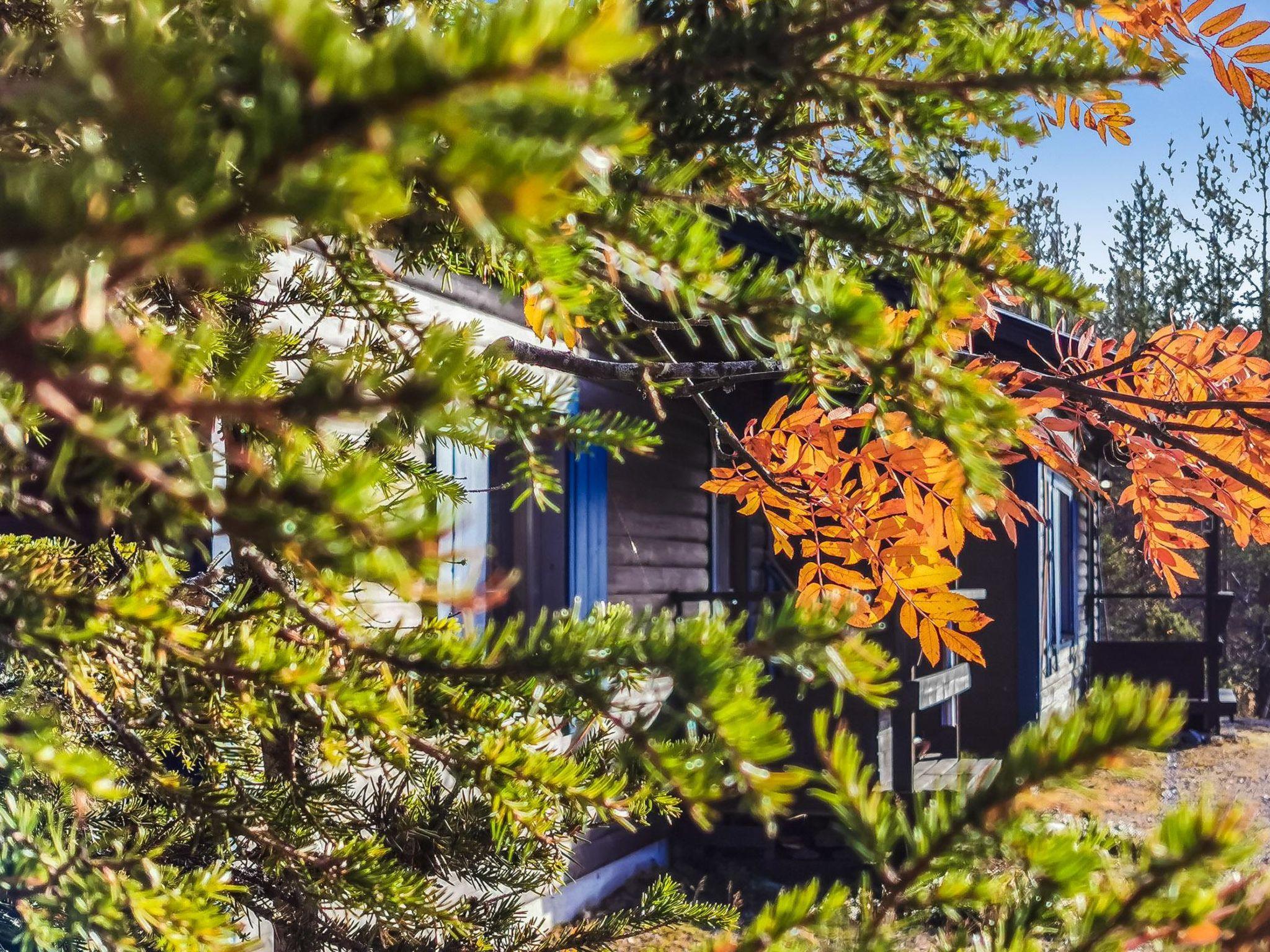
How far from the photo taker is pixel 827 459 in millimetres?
1979

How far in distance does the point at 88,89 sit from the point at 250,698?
575mm

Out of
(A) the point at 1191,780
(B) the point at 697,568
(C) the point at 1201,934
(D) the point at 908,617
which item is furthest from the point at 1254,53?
(A) the point at 1191,780

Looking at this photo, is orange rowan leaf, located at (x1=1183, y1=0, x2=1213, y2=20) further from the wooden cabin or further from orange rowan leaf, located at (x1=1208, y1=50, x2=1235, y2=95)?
the wooden cabin

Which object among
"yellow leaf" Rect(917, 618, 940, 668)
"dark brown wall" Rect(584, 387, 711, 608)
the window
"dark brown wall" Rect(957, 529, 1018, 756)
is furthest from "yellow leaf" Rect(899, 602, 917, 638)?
the window

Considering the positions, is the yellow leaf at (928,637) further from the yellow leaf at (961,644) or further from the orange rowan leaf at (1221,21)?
the orange rowan leaf at (1221,21)

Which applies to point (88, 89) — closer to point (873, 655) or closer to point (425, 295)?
point (873, 655)

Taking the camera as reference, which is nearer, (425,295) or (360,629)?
(360,629)

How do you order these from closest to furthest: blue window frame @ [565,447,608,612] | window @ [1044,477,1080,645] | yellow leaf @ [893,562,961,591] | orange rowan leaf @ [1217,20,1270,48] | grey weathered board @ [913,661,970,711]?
1. orange rowan leaf @ [1217,20,1270,48]
2. yellow leaf @ [893,562,961,591]
3. blue window frame @ [565,447,608,612]
4. grey weathered board @ [913,661,970,711]
5. window @ [1044,477,1080,645]

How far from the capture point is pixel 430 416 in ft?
1.62

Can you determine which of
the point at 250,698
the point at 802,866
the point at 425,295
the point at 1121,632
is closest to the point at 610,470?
the point at 425,295

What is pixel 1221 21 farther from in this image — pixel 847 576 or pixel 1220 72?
pixel 847 576

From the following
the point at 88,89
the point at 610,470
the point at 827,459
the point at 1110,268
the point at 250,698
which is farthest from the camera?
the point at 1110,268

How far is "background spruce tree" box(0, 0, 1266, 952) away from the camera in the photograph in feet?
1.05

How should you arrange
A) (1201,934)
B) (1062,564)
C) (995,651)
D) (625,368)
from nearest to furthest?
(1201,934)
(625,368)
(995,651)
(1062,564)
